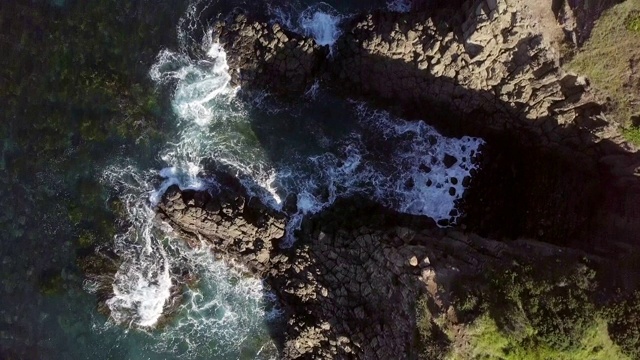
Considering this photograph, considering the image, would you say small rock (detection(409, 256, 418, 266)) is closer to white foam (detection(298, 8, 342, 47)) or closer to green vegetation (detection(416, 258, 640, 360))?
green vegetation (detection(416, 258, 640, 360))

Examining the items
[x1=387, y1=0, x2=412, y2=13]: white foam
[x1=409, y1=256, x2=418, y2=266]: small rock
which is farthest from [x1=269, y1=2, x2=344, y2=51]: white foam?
[x1=409, y1=256, x2=418, y2=266]: small rock

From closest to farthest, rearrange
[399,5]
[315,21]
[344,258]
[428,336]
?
[428,336] → [344,258] → [399,5] → [315,21]

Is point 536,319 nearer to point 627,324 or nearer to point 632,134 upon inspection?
point 627,324

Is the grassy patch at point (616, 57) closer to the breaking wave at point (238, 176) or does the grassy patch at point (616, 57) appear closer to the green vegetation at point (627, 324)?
the breaking wave at point (238, 176)

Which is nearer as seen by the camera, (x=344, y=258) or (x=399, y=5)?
(x=344, y=258)

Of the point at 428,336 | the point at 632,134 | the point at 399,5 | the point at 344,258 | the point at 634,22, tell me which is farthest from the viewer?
the point at 399,5

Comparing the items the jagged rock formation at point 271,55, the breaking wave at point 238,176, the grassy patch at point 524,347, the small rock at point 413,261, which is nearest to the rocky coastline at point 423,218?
the jagged rock formation at point 271,55

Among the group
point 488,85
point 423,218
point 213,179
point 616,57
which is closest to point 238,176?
point 213,179
